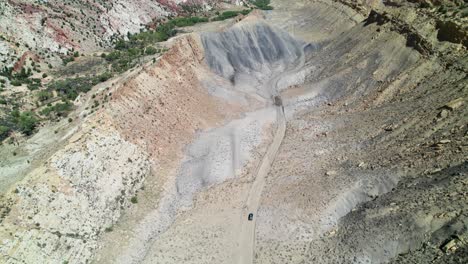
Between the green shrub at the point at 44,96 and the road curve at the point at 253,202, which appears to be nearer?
the road curve at the point at 253,202

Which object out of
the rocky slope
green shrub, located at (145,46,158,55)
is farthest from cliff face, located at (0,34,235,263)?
green shrub, located at (145,46,158,55)

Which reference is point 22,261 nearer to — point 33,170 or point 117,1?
point 33,170

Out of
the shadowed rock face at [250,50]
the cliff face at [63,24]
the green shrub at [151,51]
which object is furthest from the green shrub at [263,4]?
the green shrub at [151,51]

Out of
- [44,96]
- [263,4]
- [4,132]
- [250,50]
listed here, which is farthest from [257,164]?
[263,4]

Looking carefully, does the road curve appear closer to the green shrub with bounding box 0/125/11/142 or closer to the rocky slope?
the rocky slope

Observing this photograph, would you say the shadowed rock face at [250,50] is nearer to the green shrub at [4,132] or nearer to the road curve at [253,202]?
the road curve at [253,202]

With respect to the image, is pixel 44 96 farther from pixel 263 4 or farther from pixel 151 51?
pixel 263 4
